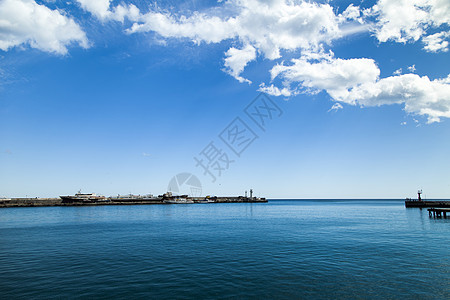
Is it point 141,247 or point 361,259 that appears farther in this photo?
point 141,247

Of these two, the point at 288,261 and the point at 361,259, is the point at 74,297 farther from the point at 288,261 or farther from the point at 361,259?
the point at 361,259

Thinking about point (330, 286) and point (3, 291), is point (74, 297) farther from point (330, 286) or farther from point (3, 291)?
point (330, 286)

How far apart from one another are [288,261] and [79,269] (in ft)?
59.7

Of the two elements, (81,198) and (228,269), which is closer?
(228,269)

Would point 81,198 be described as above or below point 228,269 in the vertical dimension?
below

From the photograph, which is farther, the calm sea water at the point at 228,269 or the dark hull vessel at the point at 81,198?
the dark hull vessel at the point at 81,198

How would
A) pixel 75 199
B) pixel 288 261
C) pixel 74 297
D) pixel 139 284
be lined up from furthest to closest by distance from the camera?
pixel 75 199
pixel 288 261
pixel 139 284
pixel 74 297

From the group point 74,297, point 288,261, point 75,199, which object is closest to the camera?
point 74,297

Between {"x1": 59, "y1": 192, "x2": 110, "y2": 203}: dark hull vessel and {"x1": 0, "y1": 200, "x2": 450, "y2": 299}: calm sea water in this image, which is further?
{"x1": 59, "y1": 192, "x2": 110, "y2": 203}: dark hull vessel

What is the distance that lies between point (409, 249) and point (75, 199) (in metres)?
181

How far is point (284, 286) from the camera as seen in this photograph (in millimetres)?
16719

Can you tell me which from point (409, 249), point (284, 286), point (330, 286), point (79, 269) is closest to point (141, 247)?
point (79, 269)

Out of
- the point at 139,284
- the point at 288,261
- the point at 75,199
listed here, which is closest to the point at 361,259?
the point at 288,261

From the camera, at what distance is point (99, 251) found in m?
28.0
